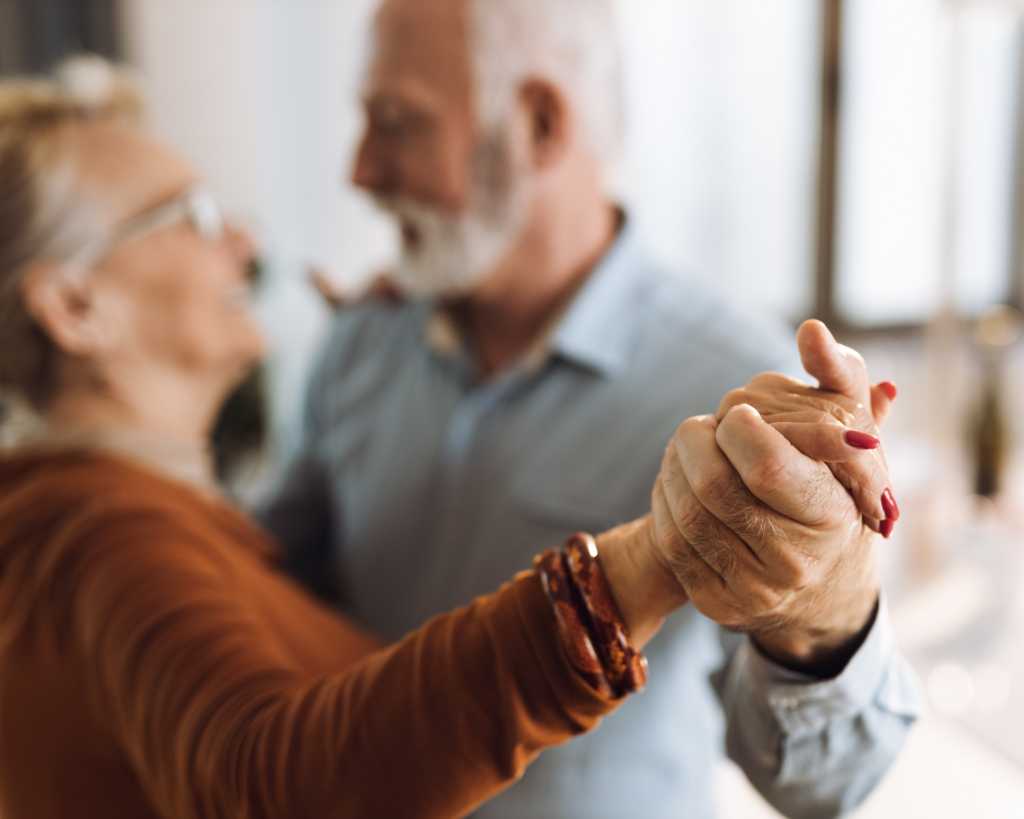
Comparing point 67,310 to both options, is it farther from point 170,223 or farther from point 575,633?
point 575,633

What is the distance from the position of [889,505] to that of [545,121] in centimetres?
78

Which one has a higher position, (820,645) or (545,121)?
(545,121)

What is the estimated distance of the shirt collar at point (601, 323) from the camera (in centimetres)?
93

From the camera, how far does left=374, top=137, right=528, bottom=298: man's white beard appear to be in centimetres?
102

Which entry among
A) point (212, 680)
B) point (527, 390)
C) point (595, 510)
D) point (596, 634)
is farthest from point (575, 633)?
point (527, 390)

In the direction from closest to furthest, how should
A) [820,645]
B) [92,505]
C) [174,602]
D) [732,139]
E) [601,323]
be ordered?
[820,645]
[174,602]
[92,505]
[601,323]
[732,139]

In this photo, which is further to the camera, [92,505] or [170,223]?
[170,223]

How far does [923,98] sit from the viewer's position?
97.0 inches

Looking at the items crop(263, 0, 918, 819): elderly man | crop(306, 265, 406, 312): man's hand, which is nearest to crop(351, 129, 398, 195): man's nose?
crop(263, 0, 918, 819): elderly man

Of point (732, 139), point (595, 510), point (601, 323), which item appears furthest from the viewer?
point (732, 139)

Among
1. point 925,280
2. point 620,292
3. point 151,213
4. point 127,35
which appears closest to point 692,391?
point 620,292

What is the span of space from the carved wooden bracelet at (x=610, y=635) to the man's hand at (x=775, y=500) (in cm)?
5

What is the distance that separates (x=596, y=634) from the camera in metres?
0.43

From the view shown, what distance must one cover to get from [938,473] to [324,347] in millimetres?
1089
